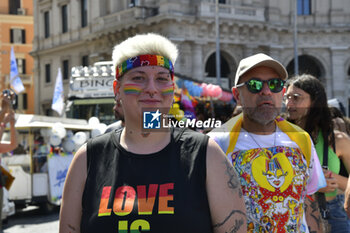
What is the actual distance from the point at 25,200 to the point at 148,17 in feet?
61.7

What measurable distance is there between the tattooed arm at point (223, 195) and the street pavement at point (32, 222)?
282 inches

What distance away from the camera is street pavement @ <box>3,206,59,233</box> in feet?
29.3

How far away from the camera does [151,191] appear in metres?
2.04

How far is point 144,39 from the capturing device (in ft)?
7.35

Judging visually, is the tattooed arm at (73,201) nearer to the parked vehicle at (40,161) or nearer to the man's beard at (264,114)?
the man's beard at (264,114)

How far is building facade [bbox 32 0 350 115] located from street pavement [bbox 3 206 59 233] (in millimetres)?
16519

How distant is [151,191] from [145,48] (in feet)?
2.05

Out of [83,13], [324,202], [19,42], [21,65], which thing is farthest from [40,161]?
[19,42]

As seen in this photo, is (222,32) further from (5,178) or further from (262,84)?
(262,84)

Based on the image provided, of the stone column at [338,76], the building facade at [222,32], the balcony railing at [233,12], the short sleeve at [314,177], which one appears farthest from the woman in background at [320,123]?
the stone column at [338,76]

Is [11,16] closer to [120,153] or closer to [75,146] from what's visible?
[75,146]

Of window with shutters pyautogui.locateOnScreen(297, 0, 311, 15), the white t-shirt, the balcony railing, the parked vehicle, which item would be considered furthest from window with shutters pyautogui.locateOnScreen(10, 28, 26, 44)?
the white t-shirt

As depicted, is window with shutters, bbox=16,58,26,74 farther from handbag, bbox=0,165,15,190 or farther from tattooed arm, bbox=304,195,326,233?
tattooed arm, bbox=304,195,326,233

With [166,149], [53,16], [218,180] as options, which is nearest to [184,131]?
[166,149]
